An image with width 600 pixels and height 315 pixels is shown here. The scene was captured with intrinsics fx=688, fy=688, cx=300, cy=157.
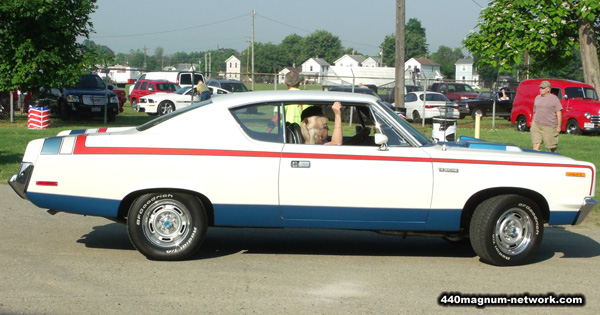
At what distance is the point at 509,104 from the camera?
33.2m

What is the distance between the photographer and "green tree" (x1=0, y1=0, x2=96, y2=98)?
2159cm

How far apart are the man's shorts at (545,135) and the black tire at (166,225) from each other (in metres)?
9.31

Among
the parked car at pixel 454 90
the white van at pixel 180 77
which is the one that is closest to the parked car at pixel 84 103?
the white van at pixel 180 77

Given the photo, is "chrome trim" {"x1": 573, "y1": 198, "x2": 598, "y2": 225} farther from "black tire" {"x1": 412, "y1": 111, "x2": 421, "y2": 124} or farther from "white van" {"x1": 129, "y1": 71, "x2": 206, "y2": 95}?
"white van" {"x1": 129, "y1": 71, "x2": 206, "y2": 95}

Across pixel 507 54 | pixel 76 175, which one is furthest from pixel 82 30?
pixel 76 175

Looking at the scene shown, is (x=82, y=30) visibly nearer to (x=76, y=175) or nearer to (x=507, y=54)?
(x=507, y=54)

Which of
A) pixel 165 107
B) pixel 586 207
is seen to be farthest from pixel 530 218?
pixel 165 107

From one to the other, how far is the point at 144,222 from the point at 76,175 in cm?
75

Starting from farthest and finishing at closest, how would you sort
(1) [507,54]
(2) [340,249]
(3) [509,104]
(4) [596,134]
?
(3) [509,104] < (1) [507,54] < (4) [596,134] < (2) [340,249]

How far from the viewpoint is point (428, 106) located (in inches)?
1146

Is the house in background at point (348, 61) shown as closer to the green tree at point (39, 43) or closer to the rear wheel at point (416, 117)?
the rear wheel at point (416, 117)

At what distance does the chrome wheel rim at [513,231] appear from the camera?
646 centimetres

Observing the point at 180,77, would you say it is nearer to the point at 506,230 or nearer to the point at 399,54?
the point at 399,54

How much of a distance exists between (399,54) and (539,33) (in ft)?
25.1
